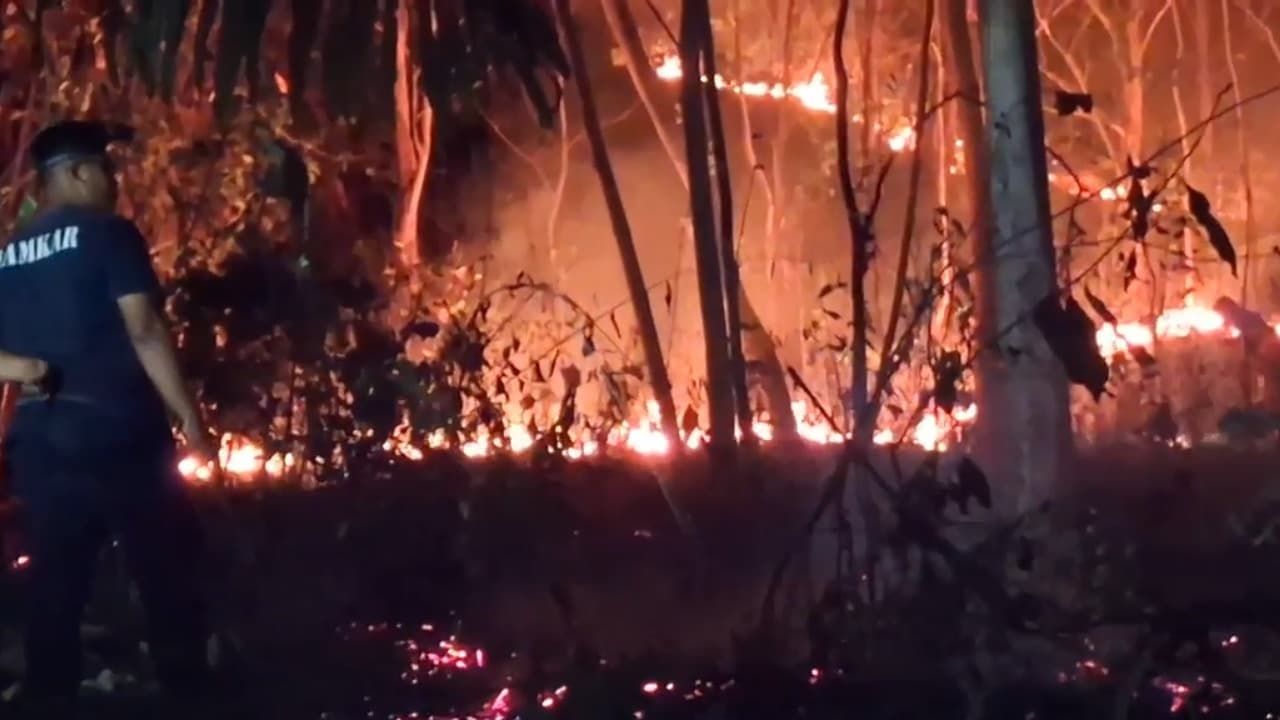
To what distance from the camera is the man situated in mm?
4211

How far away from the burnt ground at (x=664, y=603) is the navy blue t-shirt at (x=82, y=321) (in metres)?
0.69

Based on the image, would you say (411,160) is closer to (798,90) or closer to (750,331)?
(750,331)

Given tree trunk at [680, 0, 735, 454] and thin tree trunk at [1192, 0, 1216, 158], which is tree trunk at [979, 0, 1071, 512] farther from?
thin tree trunk at [1192, 0, 1216, 158]

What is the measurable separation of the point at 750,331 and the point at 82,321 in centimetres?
326

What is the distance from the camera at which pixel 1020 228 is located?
4168 millimetres

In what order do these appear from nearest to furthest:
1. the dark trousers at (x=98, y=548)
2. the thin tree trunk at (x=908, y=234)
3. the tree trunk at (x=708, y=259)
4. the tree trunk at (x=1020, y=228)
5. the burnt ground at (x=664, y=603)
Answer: the burnt ground at (x=664, y=603)
the tree trunk at (x=1020, y=228)
the dark trousers at (x=98, y=548)
the thin tree trunk at (x=908, y=234)
the tree trunk at (x=708, y=259)

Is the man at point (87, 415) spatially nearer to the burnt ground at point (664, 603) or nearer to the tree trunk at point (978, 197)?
the burnt ground at point (664, 603)

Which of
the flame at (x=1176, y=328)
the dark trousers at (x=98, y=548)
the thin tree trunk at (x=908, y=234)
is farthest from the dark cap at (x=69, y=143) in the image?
the flame at (x=1176, y=328)

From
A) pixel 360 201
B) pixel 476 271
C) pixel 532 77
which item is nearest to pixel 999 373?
pixel 532 77

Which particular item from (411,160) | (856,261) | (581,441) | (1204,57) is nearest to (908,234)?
(856,261)

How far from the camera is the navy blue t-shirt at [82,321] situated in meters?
4.21

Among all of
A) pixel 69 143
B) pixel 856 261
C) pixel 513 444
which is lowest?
pixel 513 444

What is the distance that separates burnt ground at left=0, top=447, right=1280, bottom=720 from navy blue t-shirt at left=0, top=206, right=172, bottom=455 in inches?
27.3

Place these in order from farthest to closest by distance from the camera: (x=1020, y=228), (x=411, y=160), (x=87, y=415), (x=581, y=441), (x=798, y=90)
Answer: (x=798, y=90) → (x=411, y=160) → (x=581, y=441) → (x=87, y=415) → (x=1020, y=228)
